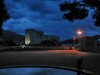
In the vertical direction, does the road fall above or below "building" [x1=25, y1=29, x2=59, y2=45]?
below

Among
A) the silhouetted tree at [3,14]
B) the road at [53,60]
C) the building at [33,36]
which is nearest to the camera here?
the road at [53,60]

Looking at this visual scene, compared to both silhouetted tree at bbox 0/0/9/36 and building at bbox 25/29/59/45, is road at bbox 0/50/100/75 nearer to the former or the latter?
silhouetted tree at bbox 0/0/9/36

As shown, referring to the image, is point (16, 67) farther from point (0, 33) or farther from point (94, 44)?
point (94, 44)

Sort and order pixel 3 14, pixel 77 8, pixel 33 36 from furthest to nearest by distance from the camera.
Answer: pixel 33 36, pixel 3 14, pixel 77 8

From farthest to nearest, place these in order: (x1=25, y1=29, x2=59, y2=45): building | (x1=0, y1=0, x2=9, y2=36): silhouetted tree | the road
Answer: (x1=25, y1=29, x2=59, y2=45): building, (x1=0, y1=0, x2=9, y2=36): silhouetted tree, the road

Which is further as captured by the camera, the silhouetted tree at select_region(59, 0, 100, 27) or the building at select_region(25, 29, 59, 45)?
the building at select_region(25, 29, 59, 45)

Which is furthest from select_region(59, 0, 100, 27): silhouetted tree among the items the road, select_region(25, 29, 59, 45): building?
select_region(25, 29, 59, 45): building

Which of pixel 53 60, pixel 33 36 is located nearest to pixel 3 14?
pixel 53 60

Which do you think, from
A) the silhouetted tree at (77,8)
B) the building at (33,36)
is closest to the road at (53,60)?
the silhouetted tree at (77,8)

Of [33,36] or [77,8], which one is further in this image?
[33,36]

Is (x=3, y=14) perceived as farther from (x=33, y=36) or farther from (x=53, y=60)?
(x=33, y=36)

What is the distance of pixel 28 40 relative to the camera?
572 ft

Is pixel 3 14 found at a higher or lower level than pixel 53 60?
higher

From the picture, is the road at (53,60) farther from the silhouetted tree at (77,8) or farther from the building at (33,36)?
the building at (33,36)
